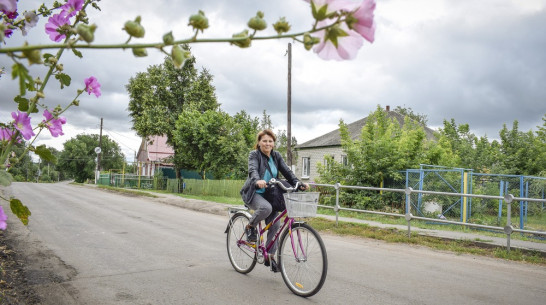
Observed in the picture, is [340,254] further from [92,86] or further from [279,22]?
[279,22]

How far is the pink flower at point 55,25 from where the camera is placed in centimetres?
160

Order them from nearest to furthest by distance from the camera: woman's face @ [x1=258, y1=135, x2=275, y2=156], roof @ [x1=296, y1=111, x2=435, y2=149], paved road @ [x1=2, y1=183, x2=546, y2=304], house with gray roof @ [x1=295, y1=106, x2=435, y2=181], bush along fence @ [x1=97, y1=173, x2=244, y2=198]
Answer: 1. paved road @ [x1=2, y1=183, x2=546, y2=304]
2. woman's face @ [x1=258, y1=135, x2=275, y2=156]
3. bush along fence @ [x1=97, y1=173, x2=244, y2=198]
4. roof @ [x1=296, y1=111, x2=435, y2=149]
5. house with gray roof @ [x1=295, y1=106, x2=435, y2=181]

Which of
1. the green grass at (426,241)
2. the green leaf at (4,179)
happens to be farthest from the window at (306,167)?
the green leaf at (4,179)

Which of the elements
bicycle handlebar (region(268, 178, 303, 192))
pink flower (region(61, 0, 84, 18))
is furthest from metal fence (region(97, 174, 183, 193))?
pink flower (region(61, 0, 84, 18))

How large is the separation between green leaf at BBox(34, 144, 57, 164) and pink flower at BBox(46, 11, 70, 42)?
55 centimetres

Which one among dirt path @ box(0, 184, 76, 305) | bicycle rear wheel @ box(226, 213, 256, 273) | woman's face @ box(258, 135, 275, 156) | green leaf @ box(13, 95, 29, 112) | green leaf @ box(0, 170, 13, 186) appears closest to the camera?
green leaf @ box(0, 170, 13, 186)

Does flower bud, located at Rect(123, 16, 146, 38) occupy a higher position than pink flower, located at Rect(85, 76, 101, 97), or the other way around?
pink flower, located at Rect(85, 76, 101, 97)

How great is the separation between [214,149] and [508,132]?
739 inches

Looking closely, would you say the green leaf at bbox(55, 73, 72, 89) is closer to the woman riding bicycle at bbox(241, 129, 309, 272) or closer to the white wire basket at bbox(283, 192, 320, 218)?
the white wire basket at bbox(283, 192, 320, 218)

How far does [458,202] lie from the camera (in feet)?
41.7

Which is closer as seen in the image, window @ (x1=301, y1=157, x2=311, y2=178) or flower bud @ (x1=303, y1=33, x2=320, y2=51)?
flower bud @ (x1=303, y1=33, x2=320, y2=51)

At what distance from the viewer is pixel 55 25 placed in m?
1.60

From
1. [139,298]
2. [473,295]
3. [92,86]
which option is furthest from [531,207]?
[92,86]

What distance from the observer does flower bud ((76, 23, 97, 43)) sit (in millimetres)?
840
